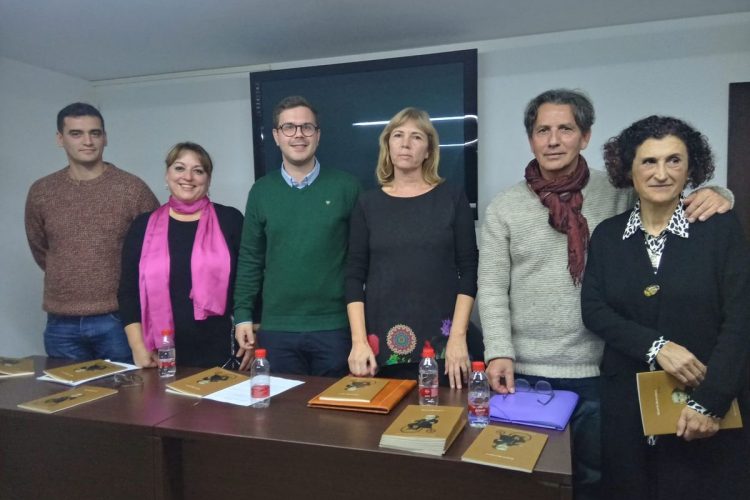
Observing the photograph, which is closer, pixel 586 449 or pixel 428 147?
pixel 586 449

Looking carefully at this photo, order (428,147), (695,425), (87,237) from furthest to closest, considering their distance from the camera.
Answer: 1. (87,237)
2. (428,147)
3. (695,425)

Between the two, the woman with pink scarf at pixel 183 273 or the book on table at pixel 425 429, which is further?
the woman with pink scarf at pixel 183 273

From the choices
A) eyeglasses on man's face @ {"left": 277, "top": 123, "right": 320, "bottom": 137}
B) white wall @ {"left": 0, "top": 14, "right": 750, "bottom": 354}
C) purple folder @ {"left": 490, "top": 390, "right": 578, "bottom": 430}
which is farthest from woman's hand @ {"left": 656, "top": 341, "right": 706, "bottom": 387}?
white wall @ {"left": 0, "top": 14, "right": 750, "bottom": 354}

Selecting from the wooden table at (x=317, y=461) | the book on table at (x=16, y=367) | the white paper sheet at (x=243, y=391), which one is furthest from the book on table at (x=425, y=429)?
the book on table at (x=16, y=367)

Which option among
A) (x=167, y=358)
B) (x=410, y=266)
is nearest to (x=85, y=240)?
(x=167, y=358)

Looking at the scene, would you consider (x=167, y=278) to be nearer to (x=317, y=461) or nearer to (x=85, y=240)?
(x=85, y=240)

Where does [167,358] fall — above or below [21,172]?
below

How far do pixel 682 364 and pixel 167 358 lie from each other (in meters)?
1.67

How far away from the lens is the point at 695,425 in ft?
4.65

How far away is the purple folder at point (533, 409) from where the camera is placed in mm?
1440

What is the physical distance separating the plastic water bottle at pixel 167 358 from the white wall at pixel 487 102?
6.20ft

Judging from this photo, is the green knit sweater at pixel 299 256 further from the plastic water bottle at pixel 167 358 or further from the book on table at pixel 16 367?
the book on table at pixel 16 367

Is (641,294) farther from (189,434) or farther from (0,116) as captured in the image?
(0,116)

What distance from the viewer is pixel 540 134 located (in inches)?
70.9
